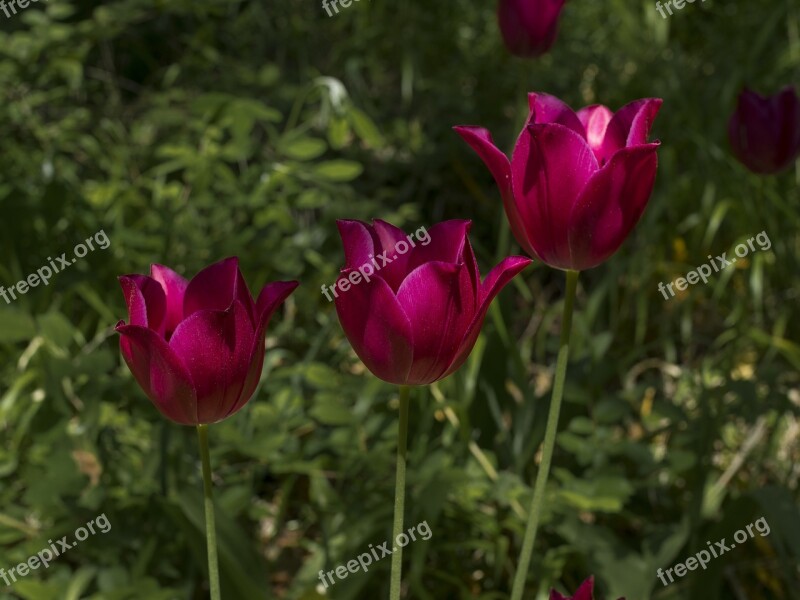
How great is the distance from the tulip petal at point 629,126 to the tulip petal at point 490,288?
169 mm

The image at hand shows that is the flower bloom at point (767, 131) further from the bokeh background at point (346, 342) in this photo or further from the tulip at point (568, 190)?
the tulip at point (568, 190)

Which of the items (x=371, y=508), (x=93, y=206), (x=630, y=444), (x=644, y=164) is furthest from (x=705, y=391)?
(x=93, y=206)

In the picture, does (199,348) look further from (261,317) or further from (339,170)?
(339,170)

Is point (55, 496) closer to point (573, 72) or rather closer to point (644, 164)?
point (644, 164)

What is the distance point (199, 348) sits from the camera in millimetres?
829

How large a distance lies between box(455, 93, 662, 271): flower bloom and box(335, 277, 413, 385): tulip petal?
168mm

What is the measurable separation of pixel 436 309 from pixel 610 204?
19 centimetres

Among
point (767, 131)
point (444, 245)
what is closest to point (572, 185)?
point (444, 245)

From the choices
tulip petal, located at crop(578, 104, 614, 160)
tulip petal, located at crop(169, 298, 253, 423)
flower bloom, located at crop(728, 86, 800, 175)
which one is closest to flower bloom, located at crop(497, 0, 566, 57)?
flower bloom, located at crop(728, 86, 800, 175)

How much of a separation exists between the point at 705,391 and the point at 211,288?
1.10 meters

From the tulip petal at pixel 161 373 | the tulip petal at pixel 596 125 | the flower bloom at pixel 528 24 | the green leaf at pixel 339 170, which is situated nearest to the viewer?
the tulip petal at pixel 161 373

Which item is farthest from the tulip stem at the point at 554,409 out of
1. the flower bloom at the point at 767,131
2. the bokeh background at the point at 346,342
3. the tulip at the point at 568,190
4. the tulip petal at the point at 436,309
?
the flower bloom at the point at 767,131

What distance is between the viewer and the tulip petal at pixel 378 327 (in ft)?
2.71

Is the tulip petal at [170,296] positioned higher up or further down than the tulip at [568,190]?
higher up
